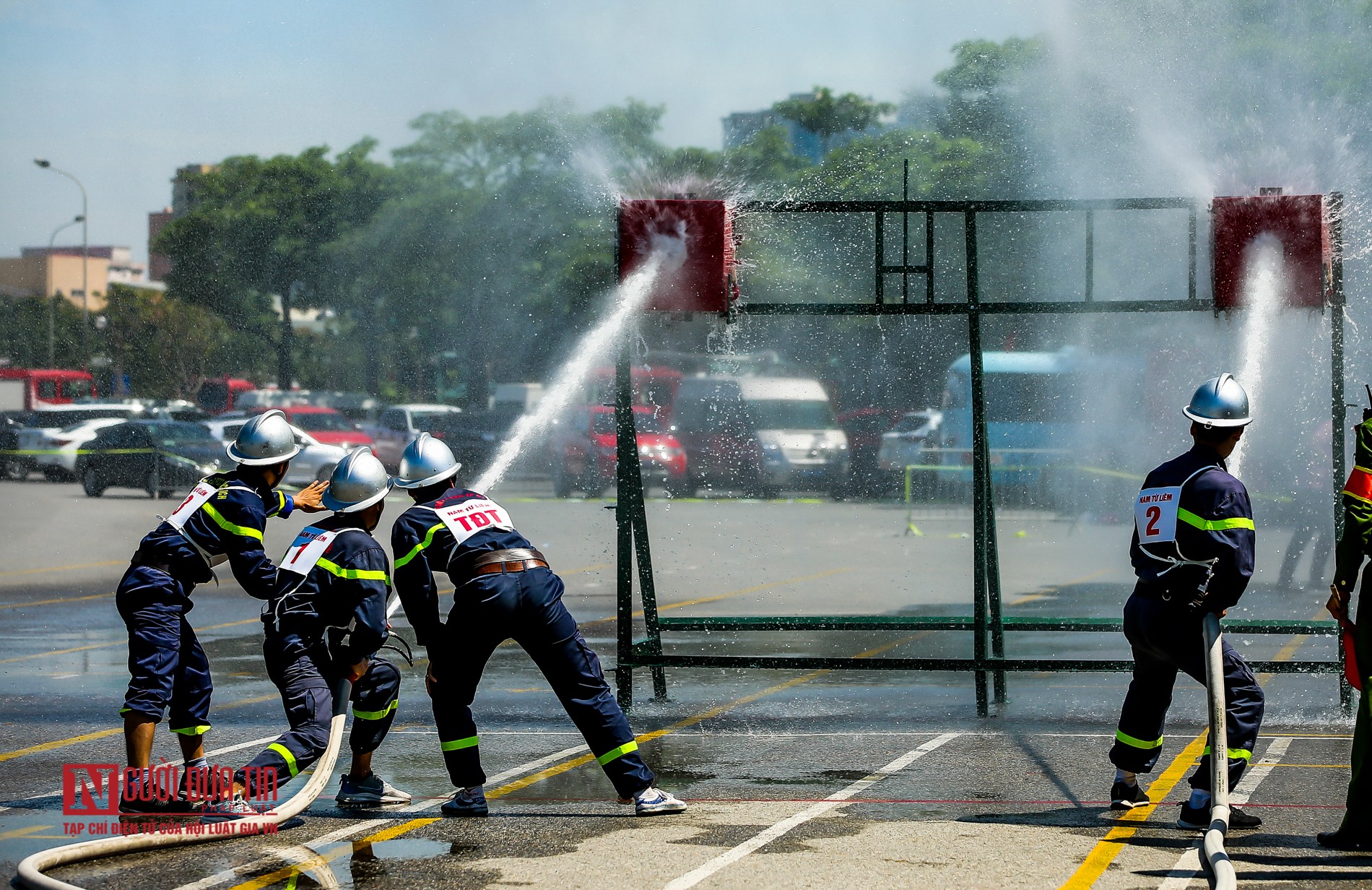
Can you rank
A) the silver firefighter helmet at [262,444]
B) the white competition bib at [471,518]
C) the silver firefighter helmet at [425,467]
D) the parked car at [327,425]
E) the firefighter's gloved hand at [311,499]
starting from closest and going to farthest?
the white competition bib at [471,518]
the silver firefighter helmet at [425,467]
the silver firefighter helmet at [262,444]
the firefighter's gloved hand at [311,499]
the parked car at [327,425]

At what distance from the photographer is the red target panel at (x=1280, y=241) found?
27.2 feet

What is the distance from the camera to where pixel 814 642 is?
12164 millimetres

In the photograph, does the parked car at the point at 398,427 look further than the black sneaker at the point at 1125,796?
Yes

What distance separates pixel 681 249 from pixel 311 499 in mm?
2771

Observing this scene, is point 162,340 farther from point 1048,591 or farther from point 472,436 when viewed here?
point 1048,591

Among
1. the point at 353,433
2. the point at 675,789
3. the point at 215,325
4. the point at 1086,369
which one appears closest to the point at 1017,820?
the point at 675,789

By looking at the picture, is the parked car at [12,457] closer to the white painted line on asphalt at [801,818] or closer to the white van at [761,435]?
the white van at [761,435]

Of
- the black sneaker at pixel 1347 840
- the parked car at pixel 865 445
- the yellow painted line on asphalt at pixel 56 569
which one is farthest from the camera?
the parked car at pixel 865 445

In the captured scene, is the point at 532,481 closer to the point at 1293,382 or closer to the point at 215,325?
the point at 1293,382

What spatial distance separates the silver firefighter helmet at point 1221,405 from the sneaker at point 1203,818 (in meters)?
1.52

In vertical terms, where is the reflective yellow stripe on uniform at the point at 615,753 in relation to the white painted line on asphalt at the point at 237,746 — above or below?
above

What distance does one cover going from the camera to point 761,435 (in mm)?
35281

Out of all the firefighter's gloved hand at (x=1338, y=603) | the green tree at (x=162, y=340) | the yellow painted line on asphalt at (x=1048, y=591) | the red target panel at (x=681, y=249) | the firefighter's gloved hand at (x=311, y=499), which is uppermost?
the green tree at (x=162, y=340)

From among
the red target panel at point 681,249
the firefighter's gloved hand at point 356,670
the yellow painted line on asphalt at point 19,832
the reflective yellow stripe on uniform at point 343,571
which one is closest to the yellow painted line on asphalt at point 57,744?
the yellow painted line on asphalt at point 19,832
